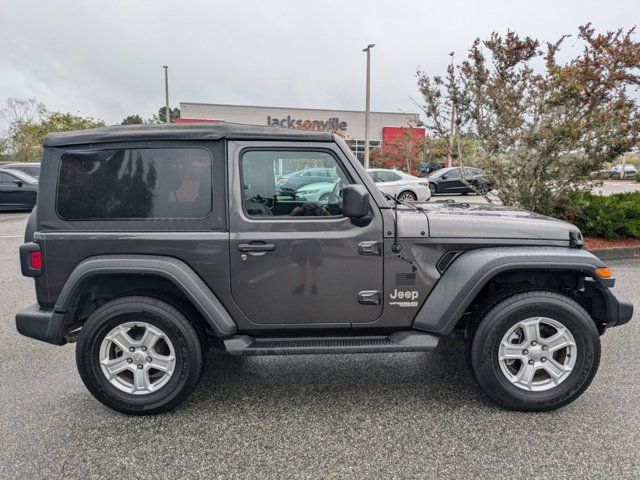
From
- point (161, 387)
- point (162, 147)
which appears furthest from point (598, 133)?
point (161, 387)

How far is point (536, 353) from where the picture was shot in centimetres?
308

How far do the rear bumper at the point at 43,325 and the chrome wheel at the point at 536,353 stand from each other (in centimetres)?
301

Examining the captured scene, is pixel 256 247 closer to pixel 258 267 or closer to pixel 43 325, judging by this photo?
pixel 258 267

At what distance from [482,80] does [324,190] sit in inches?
229

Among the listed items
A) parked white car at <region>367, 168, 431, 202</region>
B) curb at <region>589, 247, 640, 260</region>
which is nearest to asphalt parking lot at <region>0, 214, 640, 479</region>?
curb at <region>589, 247, 640, 260</region>

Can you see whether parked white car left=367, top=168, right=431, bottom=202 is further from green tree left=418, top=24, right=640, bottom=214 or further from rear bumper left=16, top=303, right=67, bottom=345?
rear bumper left=16, top=303, right=67, bottom=345

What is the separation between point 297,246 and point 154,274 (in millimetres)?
974

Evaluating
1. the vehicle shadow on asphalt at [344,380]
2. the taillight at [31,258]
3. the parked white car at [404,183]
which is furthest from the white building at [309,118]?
the taillight at [31,258]

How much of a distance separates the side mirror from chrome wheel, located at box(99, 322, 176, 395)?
1521 millimetres

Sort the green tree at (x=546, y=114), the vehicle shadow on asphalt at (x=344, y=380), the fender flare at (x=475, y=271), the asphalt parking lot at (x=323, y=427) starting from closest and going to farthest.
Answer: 1. the asphalt parking lot at (x=323, y=427)
2. the fender flare at (x=475, y=271)
3. the vehicle shadow on asphalt at (x=344, y=380)
4. the green tree at (x=546, y=114)

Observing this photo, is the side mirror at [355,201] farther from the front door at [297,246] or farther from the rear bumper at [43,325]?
the rear bumper at [43,325]

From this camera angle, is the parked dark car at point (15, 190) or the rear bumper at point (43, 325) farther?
the parked dark car at point (15, 190)

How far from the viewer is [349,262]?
3100 millimetres

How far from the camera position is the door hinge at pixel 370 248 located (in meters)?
3.10
